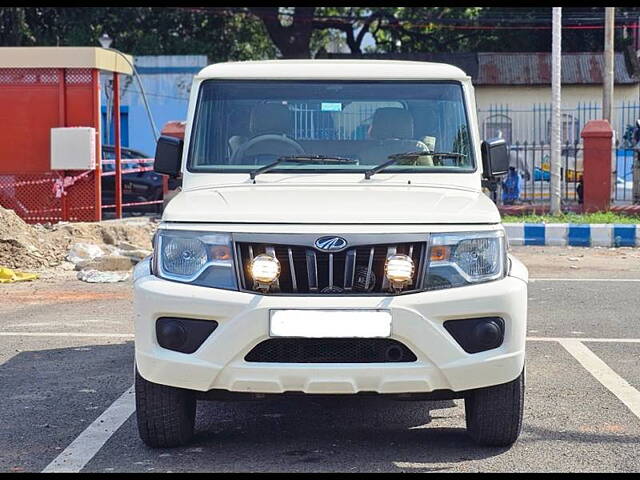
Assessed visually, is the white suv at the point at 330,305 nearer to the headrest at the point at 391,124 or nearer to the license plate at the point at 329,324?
the license plate at the point at 329,324

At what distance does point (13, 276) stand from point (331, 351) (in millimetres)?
8343

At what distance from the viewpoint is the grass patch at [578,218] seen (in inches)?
696

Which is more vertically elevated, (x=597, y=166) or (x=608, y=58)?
(x=608, y=58)

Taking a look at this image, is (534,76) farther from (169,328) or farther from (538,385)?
(169,328)

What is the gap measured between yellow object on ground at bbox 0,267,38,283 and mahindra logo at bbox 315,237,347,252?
8186 millimetres

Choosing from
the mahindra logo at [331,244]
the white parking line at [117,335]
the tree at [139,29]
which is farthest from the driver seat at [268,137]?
the tree at [139,29]

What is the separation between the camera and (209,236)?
5125 mm

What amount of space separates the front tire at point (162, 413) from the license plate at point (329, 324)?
2.19 ft

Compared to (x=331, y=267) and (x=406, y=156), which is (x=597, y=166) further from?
(x=331, y=267)

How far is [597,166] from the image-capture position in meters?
19.3

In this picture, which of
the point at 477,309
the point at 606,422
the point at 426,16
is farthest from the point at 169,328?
the point at 426,16

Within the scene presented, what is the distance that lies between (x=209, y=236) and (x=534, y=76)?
110 feet

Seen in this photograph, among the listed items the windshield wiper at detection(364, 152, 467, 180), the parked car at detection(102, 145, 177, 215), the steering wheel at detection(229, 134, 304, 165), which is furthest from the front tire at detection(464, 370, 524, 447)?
the parked car at detection(102, 145, 177, 215)

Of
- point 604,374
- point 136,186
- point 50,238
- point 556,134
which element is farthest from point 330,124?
point 136,186
